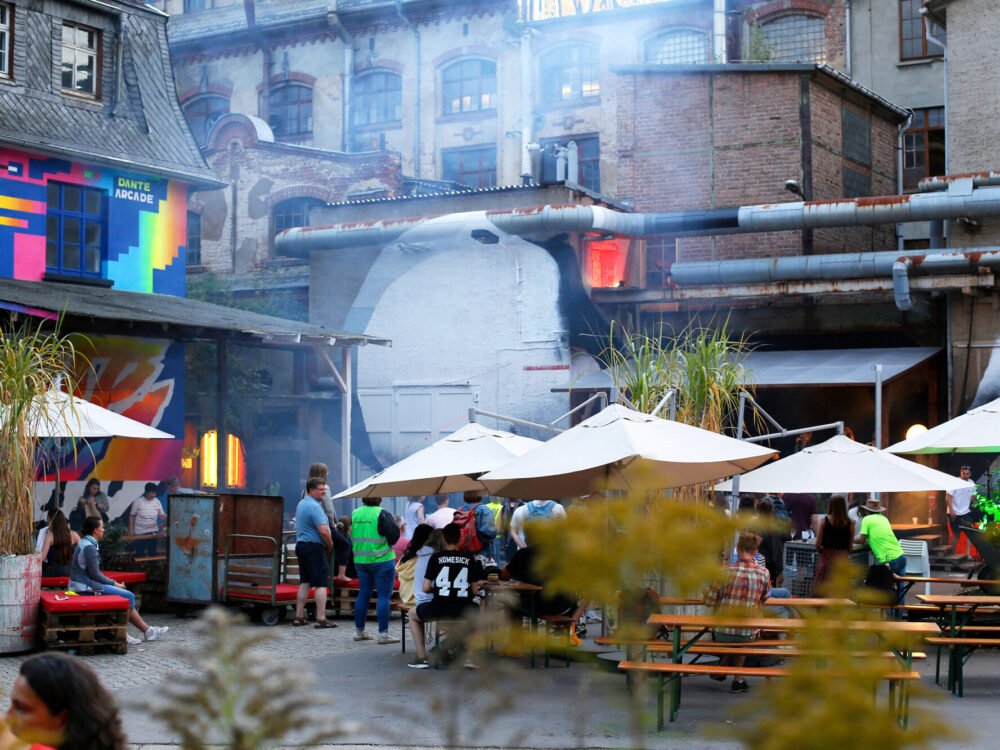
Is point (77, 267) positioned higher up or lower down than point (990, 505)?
higher up

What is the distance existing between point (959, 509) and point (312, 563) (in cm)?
900

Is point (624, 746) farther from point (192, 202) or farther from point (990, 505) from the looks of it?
point (192, 202)

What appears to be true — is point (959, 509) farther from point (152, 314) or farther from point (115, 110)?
point (115, 110)

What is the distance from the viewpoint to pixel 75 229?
62.6 ft

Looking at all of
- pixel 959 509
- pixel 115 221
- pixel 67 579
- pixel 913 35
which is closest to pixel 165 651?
pixel 67 579

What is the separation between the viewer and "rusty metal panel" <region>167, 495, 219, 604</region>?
13086 mm

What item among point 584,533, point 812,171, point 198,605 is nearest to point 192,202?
point 812,171

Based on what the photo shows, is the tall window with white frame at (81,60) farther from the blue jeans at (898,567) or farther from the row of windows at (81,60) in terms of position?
the blue jeans at (898,567)

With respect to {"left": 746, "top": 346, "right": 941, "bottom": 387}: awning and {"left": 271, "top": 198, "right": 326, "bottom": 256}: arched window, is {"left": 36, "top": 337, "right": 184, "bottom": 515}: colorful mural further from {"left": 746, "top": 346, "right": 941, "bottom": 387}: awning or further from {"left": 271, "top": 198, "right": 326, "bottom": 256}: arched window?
{"left": 271, "top": 198, "right": 326, "bottom": 256}: arched window

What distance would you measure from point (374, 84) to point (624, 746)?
30.1m

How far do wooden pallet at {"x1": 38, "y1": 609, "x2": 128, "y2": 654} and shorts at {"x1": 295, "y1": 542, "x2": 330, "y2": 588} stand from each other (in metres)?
2.05

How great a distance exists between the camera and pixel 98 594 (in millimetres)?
11414

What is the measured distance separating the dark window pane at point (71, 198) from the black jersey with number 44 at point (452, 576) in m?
11.9

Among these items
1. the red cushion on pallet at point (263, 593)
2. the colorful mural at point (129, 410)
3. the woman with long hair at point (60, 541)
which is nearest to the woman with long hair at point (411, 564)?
the red cushion on pallet at point (263, 593)
